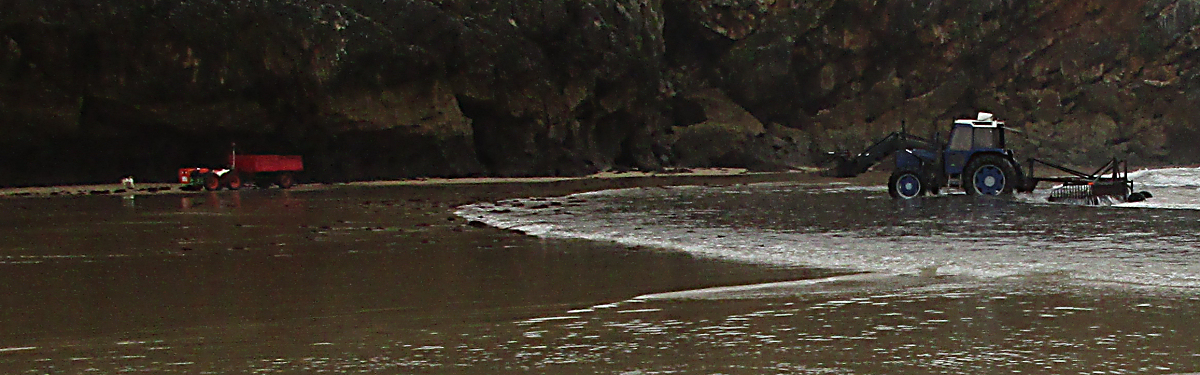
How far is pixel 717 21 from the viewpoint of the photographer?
64812 millimetres

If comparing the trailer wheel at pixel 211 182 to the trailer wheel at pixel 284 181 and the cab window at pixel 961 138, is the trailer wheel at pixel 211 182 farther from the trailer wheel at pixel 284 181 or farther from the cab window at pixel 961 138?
the cab window at pixel 961 138

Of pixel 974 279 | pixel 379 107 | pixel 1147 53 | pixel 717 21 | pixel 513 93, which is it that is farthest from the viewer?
pixel 1147 53

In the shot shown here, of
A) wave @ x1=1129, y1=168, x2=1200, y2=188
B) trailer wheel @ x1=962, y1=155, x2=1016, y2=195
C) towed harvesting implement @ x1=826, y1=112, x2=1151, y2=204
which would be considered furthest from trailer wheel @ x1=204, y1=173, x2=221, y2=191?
wave @ x1=1129, y1=168, x2=1200, y2=188

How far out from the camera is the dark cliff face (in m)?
40.4

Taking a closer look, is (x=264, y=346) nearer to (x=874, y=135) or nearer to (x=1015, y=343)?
(x=1015, y=343)

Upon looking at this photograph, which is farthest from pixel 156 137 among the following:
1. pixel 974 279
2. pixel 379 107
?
pixel 974 279

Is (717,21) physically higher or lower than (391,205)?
higher

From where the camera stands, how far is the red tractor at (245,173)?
126ft

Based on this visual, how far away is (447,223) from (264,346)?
12613 millimetres

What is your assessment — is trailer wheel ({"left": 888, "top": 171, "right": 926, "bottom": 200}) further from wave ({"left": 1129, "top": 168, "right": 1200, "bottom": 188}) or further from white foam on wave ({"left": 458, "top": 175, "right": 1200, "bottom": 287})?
white foam on wave ({"left": 458, "top": 175, "right": 1200, "bottom": 287})

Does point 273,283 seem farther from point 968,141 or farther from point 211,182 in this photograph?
point 211,182

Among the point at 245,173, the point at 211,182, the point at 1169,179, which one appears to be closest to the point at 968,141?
the point at 1169,179

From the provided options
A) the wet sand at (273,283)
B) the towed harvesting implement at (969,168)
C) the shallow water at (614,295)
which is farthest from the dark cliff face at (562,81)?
the towed harvesting implement at (969,168)

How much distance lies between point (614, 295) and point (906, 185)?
1894 centimetres
